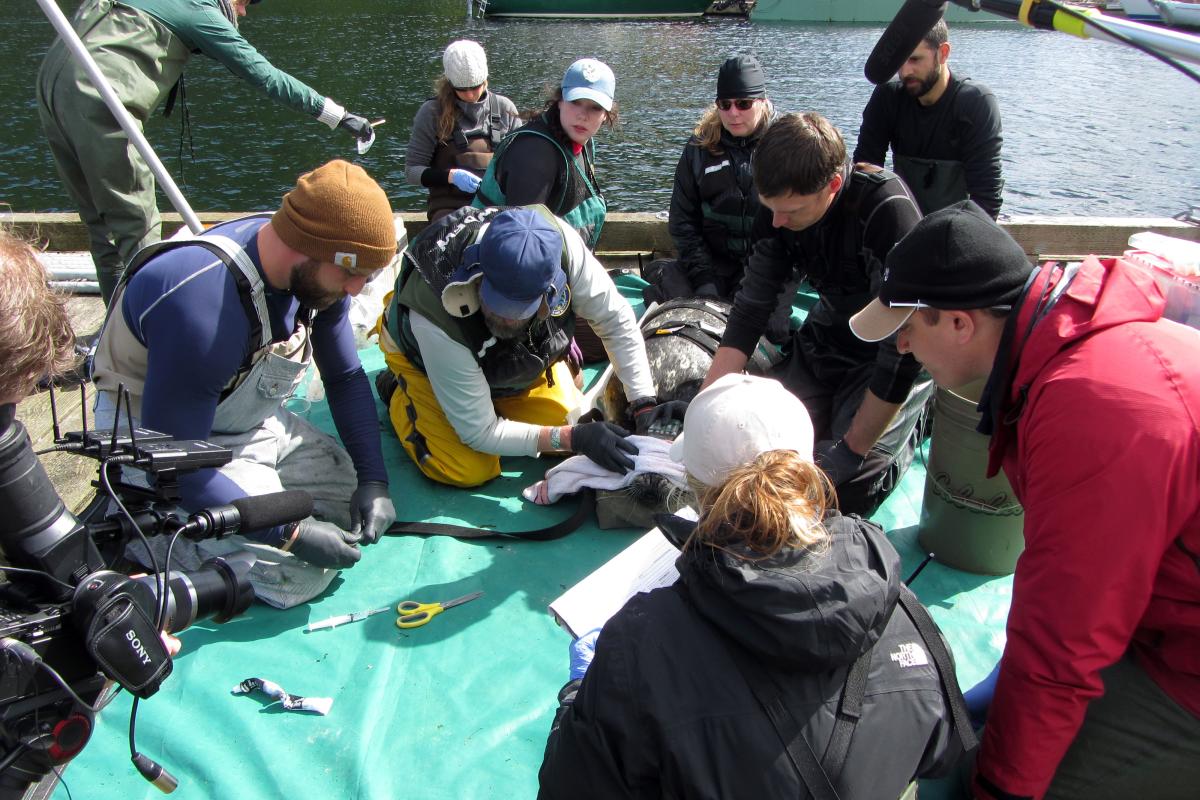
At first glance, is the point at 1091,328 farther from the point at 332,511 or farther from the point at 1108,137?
the point at 1108,137

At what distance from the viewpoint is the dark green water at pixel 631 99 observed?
412 inches

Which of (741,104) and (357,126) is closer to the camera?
(741,104)

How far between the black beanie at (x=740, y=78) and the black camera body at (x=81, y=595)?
3.08m

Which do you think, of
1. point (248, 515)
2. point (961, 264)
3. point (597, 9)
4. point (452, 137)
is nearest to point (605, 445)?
point (248, 515)

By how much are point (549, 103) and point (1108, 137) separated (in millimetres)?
11423

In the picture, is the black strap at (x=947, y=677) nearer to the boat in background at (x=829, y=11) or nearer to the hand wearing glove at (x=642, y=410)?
the hand wearing glove at (x=642, y=410)

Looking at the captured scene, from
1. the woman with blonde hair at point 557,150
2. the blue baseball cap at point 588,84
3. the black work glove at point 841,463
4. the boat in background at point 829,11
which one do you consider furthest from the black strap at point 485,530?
the boat in background at point 829,11

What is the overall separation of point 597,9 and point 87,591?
30.4 metres

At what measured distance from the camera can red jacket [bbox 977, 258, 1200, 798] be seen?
145 cm

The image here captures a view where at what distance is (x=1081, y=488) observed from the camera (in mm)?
1498

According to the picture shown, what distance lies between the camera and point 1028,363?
5.46ft

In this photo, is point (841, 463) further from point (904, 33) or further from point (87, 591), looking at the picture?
point (87, 591)

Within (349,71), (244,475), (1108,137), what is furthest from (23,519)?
(349,71)

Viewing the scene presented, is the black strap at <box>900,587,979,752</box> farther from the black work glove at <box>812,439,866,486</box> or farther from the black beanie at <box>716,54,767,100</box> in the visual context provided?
the black beanie at <box>716,54,767,100</box>
